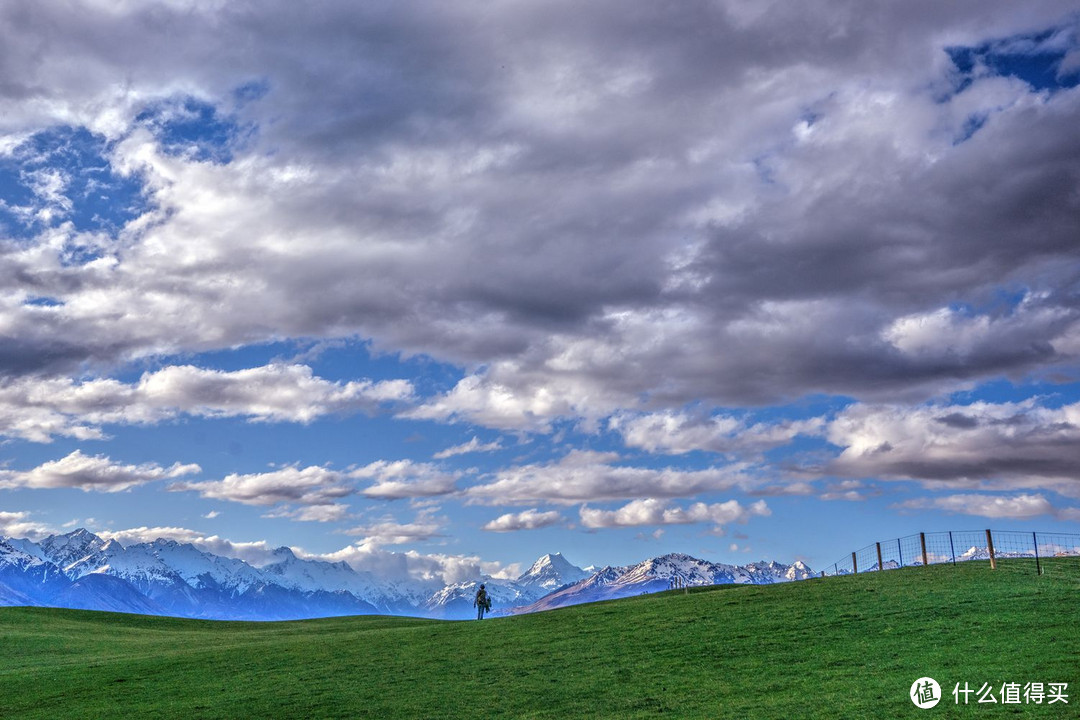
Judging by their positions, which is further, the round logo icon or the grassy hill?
the grassy hill

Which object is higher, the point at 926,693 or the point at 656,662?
the point at 656,662

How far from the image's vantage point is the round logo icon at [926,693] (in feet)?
79.8

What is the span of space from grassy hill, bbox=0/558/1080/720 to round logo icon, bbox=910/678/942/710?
312mm

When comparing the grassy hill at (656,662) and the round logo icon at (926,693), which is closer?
the round logo icon at (926,693)

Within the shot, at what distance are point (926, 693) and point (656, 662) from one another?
11.8 metres

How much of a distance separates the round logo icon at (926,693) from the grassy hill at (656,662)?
1.03ft

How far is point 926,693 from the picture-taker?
2522 centimetres

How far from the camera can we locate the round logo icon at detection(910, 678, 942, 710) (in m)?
24.3

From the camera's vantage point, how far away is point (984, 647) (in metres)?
29.8

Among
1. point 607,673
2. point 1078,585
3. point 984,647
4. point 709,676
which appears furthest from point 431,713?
point 1078,585

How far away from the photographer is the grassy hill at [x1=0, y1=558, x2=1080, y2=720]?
2731 centimetres

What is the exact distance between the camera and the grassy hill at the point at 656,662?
89.6ft

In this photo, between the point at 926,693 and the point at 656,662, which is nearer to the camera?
the point at 926,693

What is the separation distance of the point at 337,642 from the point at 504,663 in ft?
53.1
